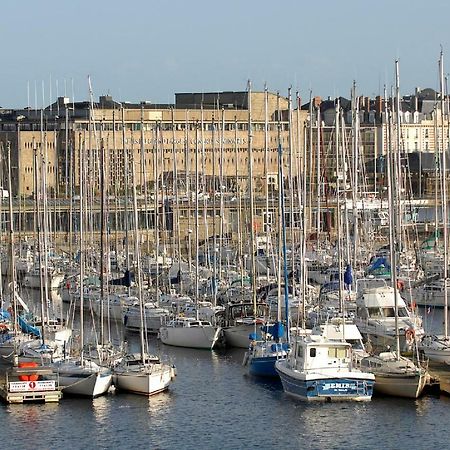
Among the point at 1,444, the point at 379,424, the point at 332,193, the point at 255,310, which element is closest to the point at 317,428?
the point at 379,424

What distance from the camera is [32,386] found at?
1624 inches

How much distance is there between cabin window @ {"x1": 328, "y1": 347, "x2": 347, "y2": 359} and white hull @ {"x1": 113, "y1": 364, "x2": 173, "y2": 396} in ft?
15.5

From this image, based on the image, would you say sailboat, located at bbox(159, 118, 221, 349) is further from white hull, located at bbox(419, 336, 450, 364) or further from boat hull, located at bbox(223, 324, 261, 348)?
white hull, located at bbox(419, 336, 450, 364)

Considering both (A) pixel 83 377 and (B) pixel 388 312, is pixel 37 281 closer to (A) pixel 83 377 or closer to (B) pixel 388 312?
(B) pixel 388 312

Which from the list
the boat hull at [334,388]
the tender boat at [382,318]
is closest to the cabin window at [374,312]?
the tender boat at [382,318]

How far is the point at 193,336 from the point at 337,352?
12061mm

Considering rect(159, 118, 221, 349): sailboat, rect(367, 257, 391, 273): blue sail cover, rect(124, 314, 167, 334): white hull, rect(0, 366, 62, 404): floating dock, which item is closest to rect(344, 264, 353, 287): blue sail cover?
rect(159, 118, 221, 349): sailboat

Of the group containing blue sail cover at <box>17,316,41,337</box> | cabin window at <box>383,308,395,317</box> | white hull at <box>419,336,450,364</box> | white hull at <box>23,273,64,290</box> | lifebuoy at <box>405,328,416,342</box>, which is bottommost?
white hull at <box>419,336,450,364</box>

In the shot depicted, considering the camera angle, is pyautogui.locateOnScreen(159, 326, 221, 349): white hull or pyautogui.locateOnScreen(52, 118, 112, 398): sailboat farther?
pyautogui.locateOnScreen(159, 326, 221, 349): white hull

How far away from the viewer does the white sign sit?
4119cm

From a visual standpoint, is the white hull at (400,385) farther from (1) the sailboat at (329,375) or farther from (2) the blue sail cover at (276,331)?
(2) the blue sail cover at (276,331)

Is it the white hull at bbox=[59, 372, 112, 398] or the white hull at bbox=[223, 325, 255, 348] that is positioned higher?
the white hull at bbox=[223, 325, 255, 348]

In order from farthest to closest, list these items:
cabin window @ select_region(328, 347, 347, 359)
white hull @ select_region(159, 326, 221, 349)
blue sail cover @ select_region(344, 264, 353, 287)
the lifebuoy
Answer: blue sail cover @ select_region(344, 264, 353, 287) → white hull @ select_region(159, 326, 221, 349) → the lifebuoy → cabin window @ select_region(328, 347, 347, 359)

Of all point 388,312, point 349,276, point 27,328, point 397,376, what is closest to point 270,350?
point 397,376
